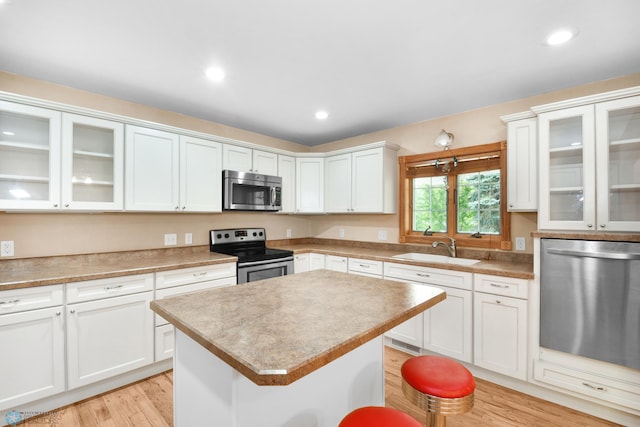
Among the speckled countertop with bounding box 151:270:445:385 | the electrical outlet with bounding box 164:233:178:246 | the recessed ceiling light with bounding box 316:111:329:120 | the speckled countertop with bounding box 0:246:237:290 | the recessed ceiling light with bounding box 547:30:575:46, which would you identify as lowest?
the speckled countertop with bounding box 0:246:237:290

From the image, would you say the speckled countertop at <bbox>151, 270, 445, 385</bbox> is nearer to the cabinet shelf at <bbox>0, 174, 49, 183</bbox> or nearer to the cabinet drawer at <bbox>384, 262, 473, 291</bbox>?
the cabinet drawer at <bbox>384, 262, 473, 291</bbox>

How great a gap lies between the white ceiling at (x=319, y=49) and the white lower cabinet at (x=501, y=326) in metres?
1.65

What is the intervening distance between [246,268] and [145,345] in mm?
1033

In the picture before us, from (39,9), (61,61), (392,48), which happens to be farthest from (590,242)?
(61,61)

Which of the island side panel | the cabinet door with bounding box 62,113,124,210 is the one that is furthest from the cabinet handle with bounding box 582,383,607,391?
the cabinet door with bounding box 62,113,124,210

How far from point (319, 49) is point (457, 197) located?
7.20 ft

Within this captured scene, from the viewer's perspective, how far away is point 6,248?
2195 mm

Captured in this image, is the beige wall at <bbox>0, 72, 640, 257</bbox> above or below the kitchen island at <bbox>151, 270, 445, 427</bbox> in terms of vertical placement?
above

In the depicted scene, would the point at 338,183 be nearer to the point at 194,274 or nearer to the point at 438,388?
the point at 194,274

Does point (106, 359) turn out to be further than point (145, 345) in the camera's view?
No

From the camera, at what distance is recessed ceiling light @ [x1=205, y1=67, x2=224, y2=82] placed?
Answer: 2180 mm

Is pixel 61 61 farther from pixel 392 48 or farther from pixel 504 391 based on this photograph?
pixel 504 391

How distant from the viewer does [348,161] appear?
3.73 meters

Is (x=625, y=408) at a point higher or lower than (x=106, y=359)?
lower
